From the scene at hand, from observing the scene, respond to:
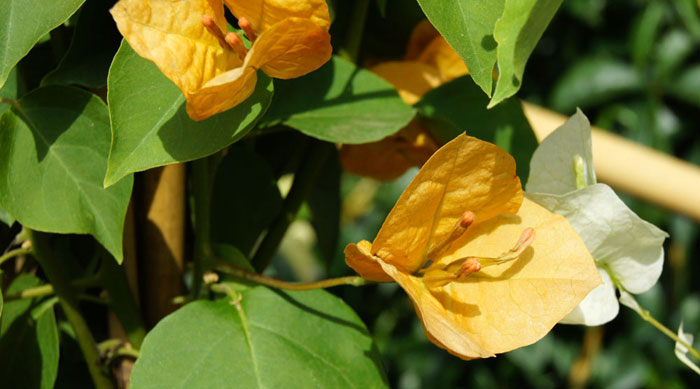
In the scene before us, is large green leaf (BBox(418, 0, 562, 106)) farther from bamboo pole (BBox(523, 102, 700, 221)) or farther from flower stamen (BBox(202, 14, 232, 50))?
bamboo pole (BBox(523, 102, 700, 221))

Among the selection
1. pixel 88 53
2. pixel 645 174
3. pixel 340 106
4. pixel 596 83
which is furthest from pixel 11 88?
pixel 596 83

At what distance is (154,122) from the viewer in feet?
0.80

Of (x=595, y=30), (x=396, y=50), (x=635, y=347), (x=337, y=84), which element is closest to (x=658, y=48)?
(x=595, y=30)

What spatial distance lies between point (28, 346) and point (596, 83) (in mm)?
925

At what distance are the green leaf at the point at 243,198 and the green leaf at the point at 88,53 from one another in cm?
10

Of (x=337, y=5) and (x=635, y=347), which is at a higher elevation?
(x=337, y=5)

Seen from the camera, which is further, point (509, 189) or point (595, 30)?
point (595, 30)

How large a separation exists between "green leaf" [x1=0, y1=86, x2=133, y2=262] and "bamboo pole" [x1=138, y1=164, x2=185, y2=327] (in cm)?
5

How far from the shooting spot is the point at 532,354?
1119 mm

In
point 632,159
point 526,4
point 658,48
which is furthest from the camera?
point 658,48

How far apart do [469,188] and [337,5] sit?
174mm

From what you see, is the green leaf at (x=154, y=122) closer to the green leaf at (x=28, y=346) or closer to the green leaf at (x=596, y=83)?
the green leaf at (x=28, y=346)

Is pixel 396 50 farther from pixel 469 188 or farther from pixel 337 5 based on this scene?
pixel 469 188

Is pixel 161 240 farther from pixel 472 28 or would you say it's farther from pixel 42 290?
pixel 472 28
